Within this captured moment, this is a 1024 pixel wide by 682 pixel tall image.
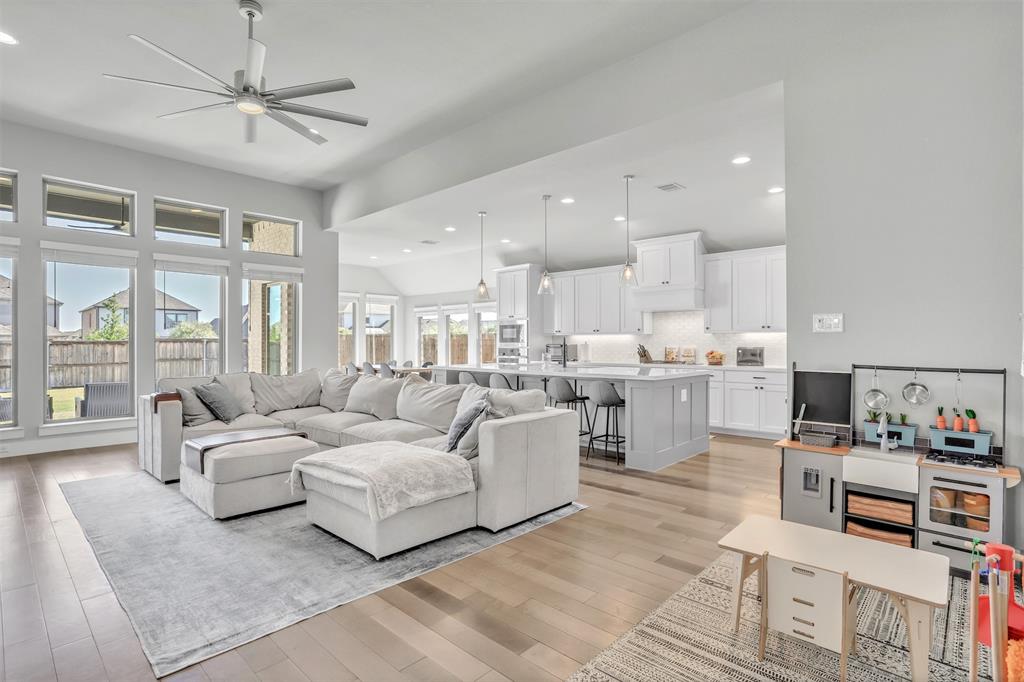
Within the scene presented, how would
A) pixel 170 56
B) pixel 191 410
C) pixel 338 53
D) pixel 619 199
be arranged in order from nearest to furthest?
pixel 170 56
pixel 338 53
pixel 191 410
pixel 619 199

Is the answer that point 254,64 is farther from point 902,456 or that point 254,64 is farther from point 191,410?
point 902,456

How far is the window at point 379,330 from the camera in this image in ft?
40.9

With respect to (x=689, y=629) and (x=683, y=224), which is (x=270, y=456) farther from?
Result: (x=683, y=224)

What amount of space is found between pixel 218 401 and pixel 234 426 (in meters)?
0.29

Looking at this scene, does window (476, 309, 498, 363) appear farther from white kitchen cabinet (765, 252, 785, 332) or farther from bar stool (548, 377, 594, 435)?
white kitchen cabinet (765, 252, 785, 332)

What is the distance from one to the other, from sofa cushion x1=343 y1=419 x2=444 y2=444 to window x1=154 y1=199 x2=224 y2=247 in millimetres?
3948

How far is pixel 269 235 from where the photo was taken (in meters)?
7.62

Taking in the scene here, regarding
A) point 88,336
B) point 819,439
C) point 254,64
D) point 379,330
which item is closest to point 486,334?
point 379,330

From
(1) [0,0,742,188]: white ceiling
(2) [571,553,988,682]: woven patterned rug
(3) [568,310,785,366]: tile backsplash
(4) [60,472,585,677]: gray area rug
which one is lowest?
(2) [571,553,988,682]: woven patterned rug

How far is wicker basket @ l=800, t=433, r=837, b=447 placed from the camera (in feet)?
10.4

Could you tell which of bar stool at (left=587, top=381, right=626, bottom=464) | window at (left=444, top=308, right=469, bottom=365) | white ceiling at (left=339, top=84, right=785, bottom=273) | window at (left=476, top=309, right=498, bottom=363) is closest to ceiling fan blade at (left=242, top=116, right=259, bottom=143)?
white ceiling at (left=339, top=84, right=785, bottom=273)

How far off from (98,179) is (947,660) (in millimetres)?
8220

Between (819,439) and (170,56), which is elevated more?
(170,56)

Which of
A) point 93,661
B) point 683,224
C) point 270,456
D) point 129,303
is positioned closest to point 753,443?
point 683,224
